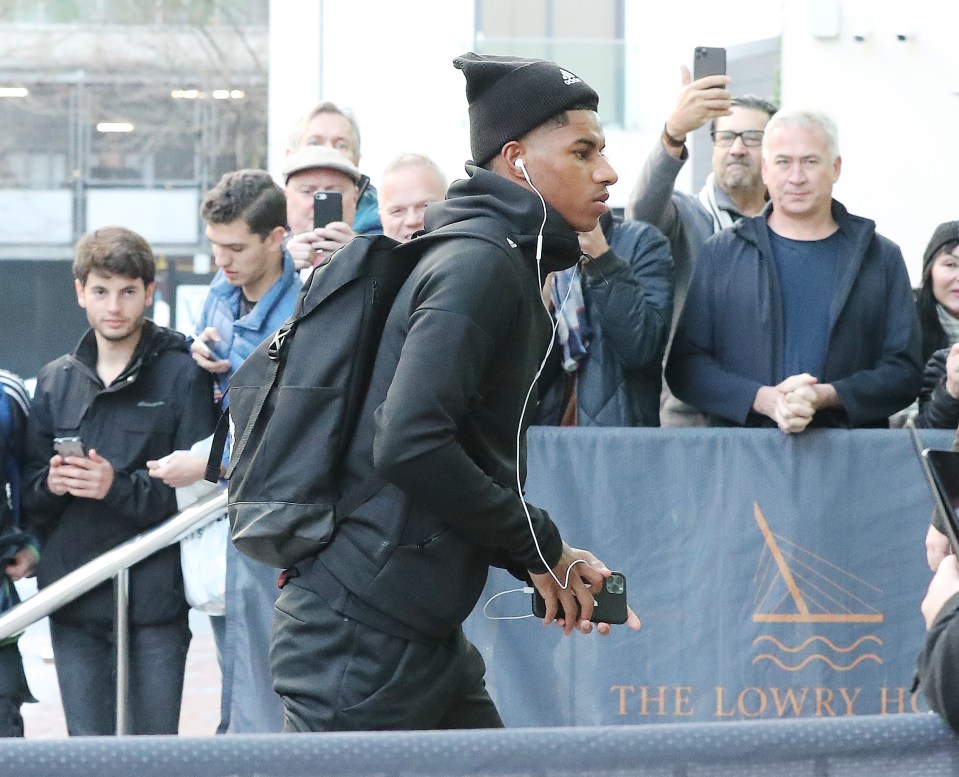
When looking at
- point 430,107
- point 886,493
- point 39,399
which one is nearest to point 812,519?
point 886,493

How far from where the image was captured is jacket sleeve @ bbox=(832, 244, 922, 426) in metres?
5.22

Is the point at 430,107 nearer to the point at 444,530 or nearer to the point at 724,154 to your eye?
the point at 724,154

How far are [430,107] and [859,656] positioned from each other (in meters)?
16.0

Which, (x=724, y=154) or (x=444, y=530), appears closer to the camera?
(x=444, y=530)

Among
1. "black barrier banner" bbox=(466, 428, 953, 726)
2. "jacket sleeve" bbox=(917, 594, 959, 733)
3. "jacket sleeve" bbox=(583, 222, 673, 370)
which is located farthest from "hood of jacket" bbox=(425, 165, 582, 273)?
"black barrier banner" bbox=(466, 428, 953, 726)

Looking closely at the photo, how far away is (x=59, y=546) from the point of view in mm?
5352

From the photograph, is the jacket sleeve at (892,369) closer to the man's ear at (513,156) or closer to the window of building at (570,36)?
the man's ear at (513,156)

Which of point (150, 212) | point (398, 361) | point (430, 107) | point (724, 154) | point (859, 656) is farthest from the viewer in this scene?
point (150, 212)

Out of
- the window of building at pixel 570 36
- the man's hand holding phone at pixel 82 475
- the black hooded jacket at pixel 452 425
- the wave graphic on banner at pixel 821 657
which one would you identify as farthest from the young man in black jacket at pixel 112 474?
the window of building at pixel 570 36

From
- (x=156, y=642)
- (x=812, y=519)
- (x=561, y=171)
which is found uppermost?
(x=561, y=171)

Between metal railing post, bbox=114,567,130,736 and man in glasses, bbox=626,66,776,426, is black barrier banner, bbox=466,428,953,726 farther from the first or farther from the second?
metal railing post, bbox=114,567,130,736

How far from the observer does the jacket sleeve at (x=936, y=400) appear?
17.6 ft

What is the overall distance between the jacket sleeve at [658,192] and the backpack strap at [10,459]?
2.41 metres

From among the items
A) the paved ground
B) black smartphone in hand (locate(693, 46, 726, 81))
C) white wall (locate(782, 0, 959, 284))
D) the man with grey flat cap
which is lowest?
the paved ground
